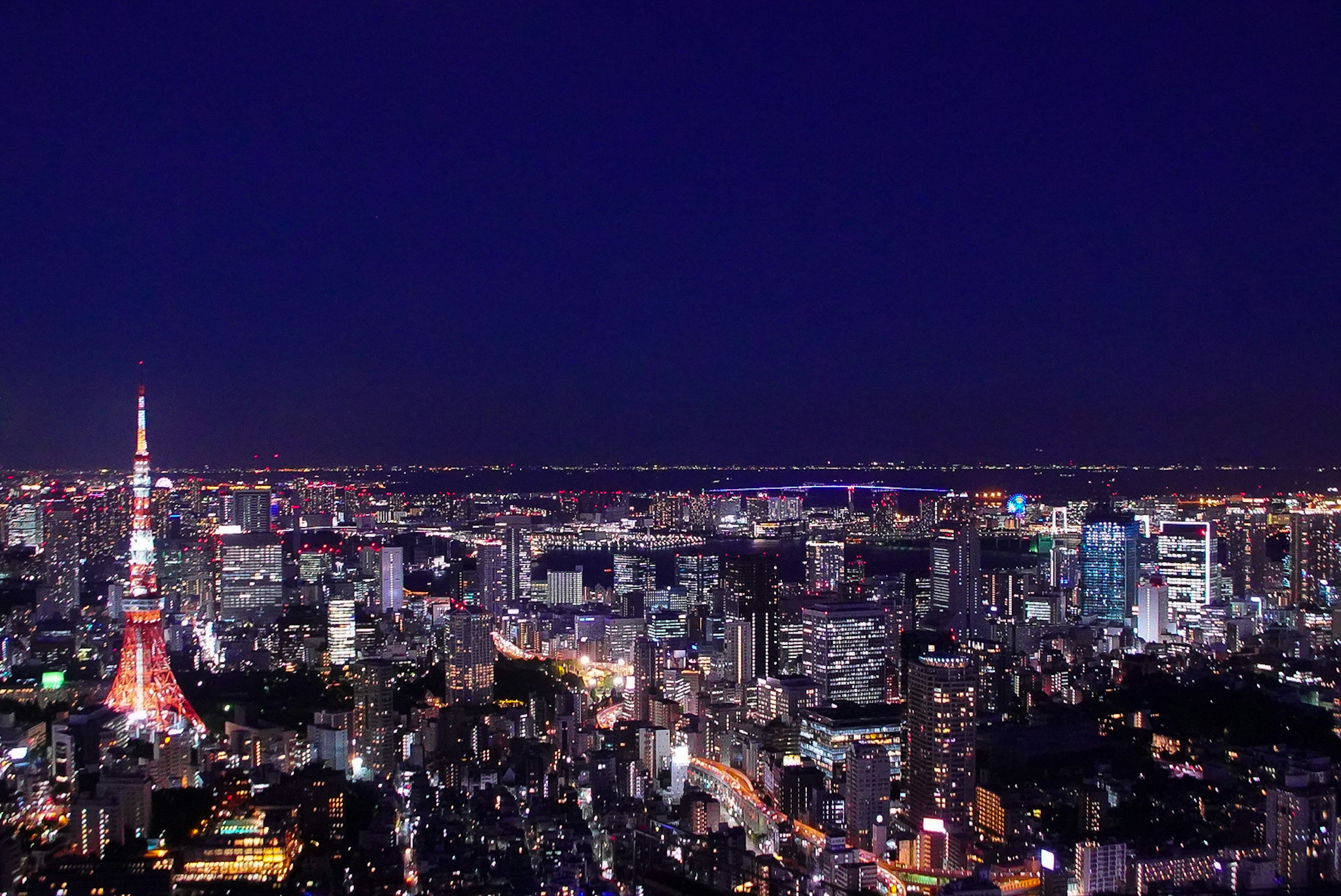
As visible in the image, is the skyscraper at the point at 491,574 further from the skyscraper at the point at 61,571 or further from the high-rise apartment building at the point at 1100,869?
the high-rise apartment building at the point at 1100,869

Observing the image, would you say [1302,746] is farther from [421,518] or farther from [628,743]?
[421,518]

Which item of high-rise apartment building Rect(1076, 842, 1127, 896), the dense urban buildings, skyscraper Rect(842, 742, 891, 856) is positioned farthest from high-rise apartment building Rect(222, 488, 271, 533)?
high-rise apartment building Rect(1076, 842, 1127, 896)

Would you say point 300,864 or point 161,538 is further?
point 161,538

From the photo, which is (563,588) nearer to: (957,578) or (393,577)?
(393,577)

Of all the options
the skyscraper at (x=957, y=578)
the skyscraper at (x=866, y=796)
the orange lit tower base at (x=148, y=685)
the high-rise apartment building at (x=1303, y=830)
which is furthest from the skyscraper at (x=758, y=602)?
the high-rise apartment building at (x=1303, y=830)

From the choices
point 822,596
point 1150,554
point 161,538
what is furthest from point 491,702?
point 1150,554

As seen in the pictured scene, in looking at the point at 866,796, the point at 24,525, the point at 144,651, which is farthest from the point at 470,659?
the point at 866,796
